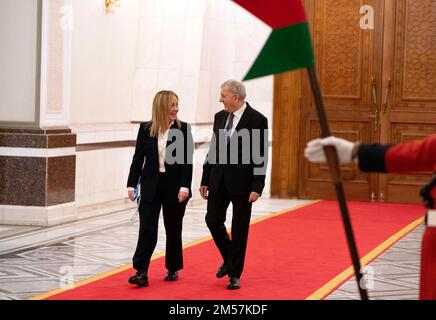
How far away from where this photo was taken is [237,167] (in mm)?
6699

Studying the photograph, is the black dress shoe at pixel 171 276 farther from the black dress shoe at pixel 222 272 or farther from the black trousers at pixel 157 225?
the black dress shoe at pixel 222 272

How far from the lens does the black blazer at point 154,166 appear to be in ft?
22.2

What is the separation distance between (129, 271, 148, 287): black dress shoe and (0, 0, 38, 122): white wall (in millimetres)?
3421

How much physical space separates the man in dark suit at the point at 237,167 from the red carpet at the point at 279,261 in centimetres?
31

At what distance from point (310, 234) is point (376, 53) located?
12.8ft

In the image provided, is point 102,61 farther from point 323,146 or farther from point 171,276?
point 323,146

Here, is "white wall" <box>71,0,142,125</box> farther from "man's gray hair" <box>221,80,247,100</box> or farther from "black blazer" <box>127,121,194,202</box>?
"man's gray hair" <box>221,80,247,100</box>

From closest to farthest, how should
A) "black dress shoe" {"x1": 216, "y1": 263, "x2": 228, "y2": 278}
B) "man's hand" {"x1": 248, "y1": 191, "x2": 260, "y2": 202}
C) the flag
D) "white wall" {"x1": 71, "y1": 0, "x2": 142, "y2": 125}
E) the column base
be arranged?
the flag, "man's hand" {"x1": 248, "y1": 191, "x2": 260, "y2": 202}, "black dress shoe" {"x1": 216, "y1": 263, "x2": 228, "y2": 278}, the column base, "white wall" {"x1": 71, "y1": 0, "x2": 142, "y2": 125}

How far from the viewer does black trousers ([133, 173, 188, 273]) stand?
6.72 m

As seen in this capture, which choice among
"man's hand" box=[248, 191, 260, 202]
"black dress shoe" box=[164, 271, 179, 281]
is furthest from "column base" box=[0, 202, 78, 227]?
"man's hand" box=[248, 191, 260, 202]

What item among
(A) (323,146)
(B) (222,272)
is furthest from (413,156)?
(B) (222,272)

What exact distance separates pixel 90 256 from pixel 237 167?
195 cm

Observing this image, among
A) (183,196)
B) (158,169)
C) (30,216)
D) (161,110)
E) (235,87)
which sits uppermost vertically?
(235,87)
